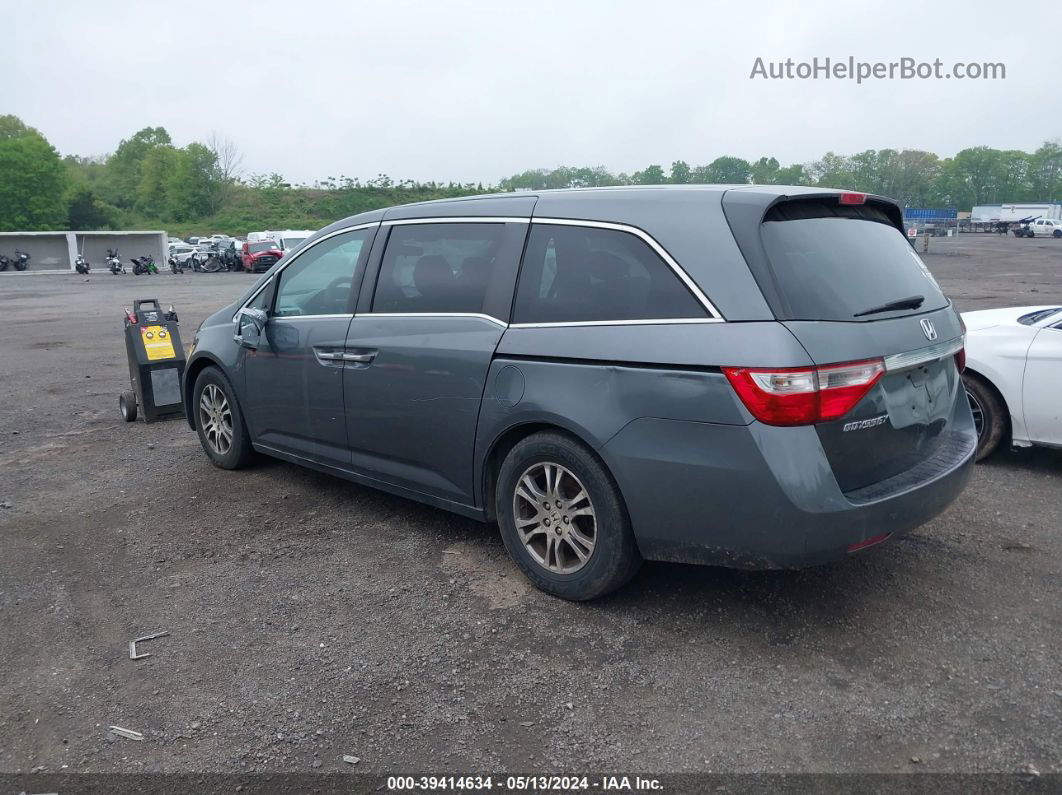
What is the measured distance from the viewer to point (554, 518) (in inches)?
158

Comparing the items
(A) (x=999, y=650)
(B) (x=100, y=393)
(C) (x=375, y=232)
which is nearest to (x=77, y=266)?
(B) (x=100, y=393)

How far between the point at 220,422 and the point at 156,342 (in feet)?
7.08

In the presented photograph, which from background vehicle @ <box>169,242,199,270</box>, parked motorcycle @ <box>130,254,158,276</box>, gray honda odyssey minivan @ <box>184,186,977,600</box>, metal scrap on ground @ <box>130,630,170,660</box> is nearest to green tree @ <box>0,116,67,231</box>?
background vehicle @ <box>169,242,199,270</box>

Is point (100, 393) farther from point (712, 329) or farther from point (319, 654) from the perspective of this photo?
point (712, 329)

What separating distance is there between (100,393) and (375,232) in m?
5.94

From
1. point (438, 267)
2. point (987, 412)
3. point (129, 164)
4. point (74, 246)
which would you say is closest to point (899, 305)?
point (438, 267)

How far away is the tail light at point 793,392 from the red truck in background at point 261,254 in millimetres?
36493

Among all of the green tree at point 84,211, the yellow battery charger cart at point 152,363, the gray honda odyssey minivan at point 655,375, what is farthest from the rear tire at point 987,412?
the green tree at point 84,211

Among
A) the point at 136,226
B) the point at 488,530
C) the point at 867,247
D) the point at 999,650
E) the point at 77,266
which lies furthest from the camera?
the point at 136,226

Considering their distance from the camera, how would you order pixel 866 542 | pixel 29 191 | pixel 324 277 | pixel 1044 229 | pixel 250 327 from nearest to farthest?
pixel 866 542, pixel 324 277, pixel 250 327, pixel 1044 229, pixel 29 191

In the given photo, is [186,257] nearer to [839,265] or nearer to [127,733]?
[127,733]

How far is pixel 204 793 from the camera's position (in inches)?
110

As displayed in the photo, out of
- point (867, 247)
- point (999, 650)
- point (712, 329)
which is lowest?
point (999, 650)

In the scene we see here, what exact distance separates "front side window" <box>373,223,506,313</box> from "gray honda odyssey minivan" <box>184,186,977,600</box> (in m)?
0.01
